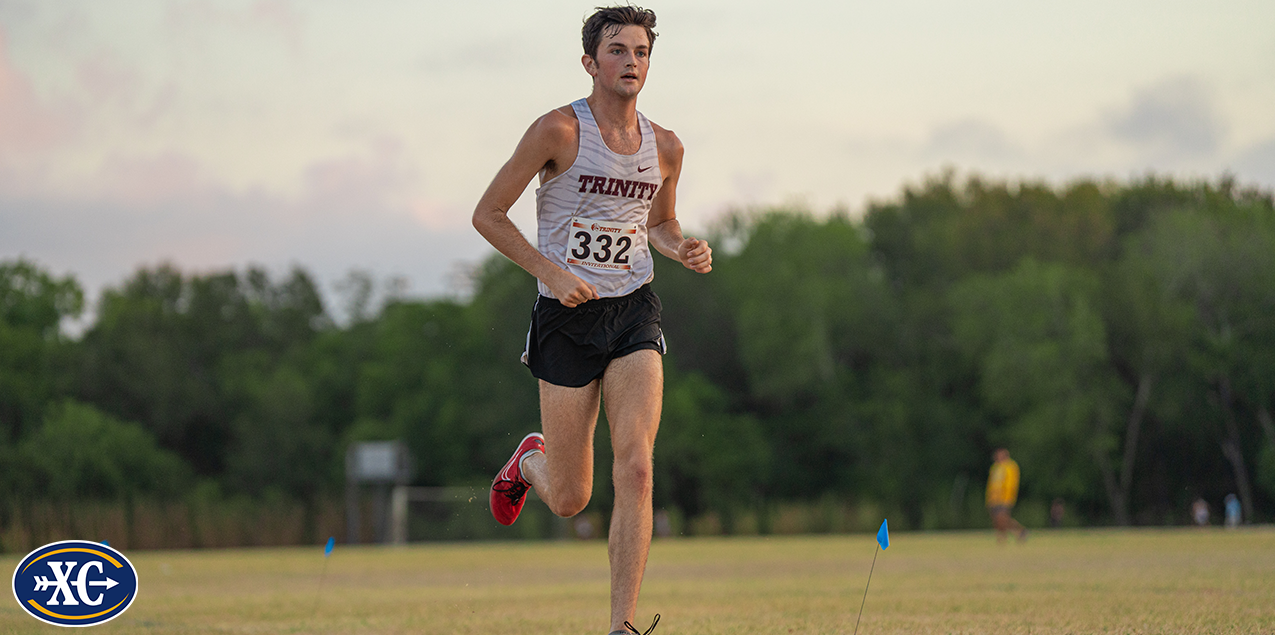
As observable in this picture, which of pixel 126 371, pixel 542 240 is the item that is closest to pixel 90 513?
pixel 126 371

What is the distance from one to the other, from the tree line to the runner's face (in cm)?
4099

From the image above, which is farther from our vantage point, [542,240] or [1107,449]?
[1107,449]

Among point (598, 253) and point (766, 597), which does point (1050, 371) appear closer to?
point (766, 597)

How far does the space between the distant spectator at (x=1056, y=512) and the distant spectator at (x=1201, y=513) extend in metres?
3.94

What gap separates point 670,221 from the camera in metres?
6.65

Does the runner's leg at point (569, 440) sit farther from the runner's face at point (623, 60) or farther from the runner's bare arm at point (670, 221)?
the runner's face at point (623, 60)

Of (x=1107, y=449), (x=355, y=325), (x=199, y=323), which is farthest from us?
(x=355, y=325)

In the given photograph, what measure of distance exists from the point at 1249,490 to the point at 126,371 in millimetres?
41878

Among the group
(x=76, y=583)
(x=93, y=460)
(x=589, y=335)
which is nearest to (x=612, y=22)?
(x=589, y=335)

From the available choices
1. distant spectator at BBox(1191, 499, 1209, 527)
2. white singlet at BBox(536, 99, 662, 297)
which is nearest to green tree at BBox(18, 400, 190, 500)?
distant spectator at BBox(1191, 499, 1209, 527)

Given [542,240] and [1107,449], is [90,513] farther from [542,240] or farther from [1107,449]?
[542,240]

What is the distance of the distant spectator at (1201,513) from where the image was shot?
3997 centimetres

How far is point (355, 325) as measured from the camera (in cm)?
7138

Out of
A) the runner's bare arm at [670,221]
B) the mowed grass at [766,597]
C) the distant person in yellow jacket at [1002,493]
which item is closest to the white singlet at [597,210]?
the runner's bare arm at [670,221]
